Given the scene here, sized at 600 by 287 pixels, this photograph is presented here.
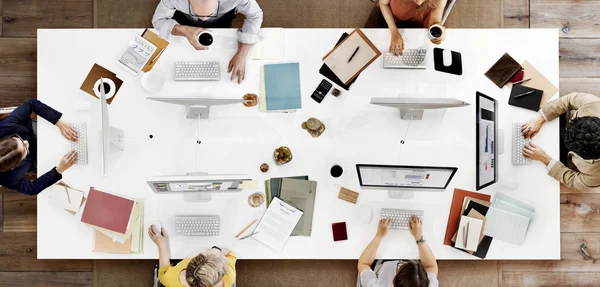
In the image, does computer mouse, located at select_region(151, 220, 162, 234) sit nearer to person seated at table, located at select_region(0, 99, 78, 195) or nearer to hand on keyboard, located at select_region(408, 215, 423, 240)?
person seated at table, located at select_region(0, 99, 78, 195)

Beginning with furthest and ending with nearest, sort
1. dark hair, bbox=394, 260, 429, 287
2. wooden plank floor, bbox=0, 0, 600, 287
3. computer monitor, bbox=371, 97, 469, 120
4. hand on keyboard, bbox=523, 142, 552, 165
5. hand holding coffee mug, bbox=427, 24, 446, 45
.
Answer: wooden plank floor, bbox=0, 0, 600, 287 → hand on keyboard, bbox=523, 142, 552, 165 → hand holding coffee mug, bbox=427, 24, 446, 45 → dark hair, bbox=394, 260, 429, 287 → computer monitor, bbox=371, 97, 469, 120

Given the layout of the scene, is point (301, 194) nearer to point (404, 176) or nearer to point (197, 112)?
point (404, 176)

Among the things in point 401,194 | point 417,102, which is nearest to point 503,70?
point 417,102

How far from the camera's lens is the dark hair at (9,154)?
2355 millimetres

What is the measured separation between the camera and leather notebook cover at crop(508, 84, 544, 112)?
2670 millimetres

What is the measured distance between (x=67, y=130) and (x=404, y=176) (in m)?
1.99

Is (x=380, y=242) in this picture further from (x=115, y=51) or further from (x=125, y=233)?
(x=115, y=51)

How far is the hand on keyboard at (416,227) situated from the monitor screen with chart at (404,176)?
216mm

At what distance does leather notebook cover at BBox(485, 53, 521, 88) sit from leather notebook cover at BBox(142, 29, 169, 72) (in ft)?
6.45

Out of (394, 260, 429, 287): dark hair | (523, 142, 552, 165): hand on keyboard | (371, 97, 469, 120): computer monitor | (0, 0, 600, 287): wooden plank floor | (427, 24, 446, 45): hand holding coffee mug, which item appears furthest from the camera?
(0, 0, 600, 287): wooden plank floor

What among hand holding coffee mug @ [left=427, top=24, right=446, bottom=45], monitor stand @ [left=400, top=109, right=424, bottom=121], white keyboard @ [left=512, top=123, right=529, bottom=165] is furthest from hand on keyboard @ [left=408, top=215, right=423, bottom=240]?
hand holding coffee mug @ [left=427, top=24, right=446, bottom=45]

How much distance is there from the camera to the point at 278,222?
8.70 feet

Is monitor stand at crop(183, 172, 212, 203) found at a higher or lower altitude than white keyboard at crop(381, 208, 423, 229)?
higher

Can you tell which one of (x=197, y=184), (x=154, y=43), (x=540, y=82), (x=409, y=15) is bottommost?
(x=197, y=184)
